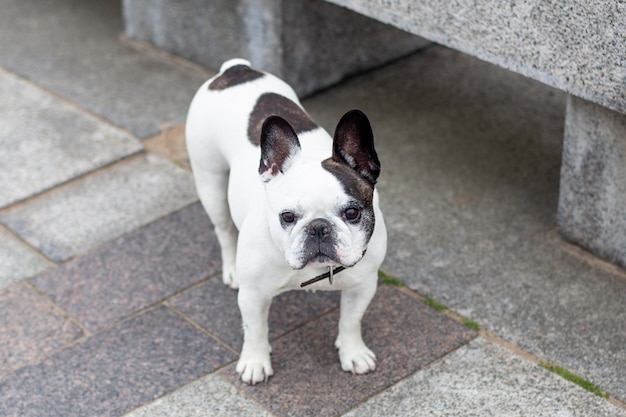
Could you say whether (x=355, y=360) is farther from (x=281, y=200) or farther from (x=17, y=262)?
(x=17, y=262)

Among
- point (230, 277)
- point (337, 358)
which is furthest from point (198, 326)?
point (337, 358)

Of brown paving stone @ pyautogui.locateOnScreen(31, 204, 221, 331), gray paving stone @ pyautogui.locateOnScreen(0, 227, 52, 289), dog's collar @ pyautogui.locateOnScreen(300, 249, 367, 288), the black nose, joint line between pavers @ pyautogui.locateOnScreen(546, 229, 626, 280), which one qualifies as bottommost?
gray paving stone @ pyautogui.locateOnScreen(0, 227, 52, 289)

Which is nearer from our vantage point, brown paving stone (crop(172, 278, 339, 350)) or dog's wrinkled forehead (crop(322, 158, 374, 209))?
dog's wrinkled forehead (crop(322, 158, 374, 209))

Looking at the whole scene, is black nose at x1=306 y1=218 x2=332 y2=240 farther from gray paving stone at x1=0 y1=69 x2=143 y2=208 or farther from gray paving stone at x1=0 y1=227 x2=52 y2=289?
gray paving stone at x1=0 y1=69 x2=143 y2=208

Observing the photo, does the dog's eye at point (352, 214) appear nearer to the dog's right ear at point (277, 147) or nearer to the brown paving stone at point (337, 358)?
the dog's right ear at point (277, 147)

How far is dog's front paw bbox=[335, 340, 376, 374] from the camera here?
169 inches

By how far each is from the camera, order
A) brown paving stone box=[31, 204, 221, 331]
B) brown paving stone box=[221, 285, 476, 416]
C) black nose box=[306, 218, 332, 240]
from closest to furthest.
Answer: black nose box=[306, 218, 332, 240]
brown paving stone box=[221, 285, 476, 416]
brown paving stone box=[31, 204, 221, 331]

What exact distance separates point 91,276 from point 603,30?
2.70 metres

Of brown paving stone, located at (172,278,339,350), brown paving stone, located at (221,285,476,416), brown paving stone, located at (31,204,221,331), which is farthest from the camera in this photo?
brown paving stone, located at (31,204,221,331)

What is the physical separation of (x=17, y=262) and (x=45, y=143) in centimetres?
129

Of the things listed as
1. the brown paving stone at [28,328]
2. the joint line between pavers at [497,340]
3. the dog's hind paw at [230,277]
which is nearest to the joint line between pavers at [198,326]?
the dog's hind paw at [230,277]

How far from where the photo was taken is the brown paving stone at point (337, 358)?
165 inches

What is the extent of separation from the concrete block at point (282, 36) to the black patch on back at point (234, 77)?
179 centimetres

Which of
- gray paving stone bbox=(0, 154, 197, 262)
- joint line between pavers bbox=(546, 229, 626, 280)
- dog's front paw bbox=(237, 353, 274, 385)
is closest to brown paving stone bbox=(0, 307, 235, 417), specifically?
dog's front paw bbox=(237, 353, 274, 385)
